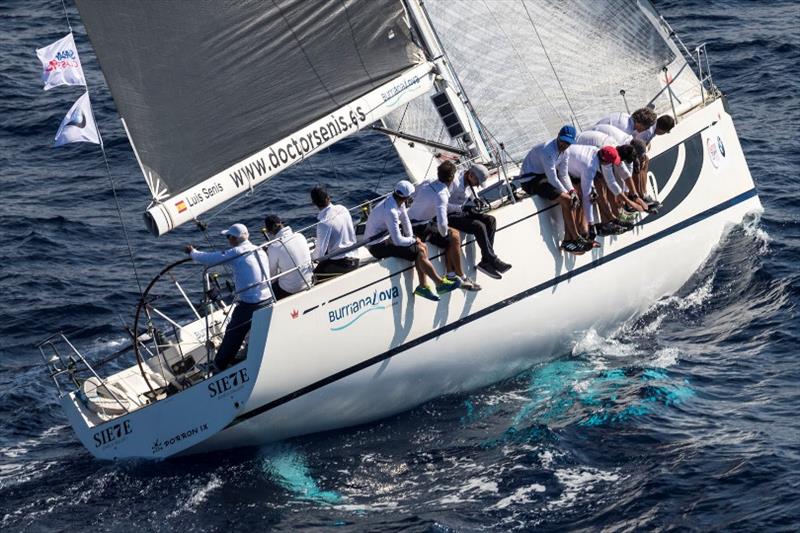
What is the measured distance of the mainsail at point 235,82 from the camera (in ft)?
52.9

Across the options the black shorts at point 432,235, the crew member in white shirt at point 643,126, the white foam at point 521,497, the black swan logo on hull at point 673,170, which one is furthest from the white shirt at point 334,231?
the black swan logo on hull at point 673,170

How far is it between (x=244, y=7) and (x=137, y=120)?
1.98m

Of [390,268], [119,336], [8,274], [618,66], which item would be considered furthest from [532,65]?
[8,274]

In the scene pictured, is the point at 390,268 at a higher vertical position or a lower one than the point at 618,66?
lower

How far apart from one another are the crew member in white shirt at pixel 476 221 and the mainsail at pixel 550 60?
76.0 inches

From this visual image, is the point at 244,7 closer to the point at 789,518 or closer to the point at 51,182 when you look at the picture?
the point at 789,518

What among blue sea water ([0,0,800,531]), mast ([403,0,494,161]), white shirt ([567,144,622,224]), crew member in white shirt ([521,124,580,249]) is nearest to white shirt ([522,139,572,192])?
crew member in white shirt ([521,124,580,249])

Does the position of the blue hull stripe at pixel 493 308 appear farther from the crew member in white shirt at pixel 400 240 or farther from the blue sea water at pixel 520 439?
the blue sea water at pixel 520 439

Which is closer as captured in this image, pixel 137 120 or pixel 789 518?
pixel 789 518

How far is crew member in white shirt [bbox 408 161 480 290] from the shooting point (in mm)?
16859

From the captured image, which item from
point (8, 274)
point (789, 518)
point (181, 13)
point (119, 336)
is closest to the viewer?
point (789, 518)

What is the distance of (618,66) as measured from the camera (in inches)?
779

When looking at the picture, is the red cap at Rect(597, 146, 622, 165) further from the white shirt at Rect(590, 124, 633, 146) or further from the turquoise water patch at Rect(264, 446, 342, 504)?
the turquoise water patch at Rect(264, 446, 342, 504)

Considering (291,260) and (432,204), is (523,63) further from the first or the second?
(291,260)
